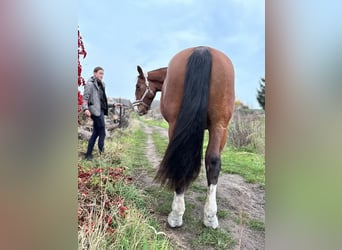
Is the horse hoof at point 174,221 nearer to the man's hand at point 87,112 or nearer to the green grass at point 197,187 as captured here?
the green grass at point 197,187

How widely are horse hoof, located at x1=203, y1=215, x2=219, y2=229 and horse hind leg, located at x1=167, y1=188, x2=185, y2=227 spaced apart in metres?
0.12

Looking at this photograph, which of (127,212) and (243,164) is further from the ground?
(243,164)

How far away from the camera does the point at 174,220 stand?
1.49 m

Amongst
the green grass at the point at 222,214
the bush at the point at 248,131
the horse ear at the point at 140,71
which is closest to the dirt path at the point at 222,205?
the green grass at the point at 222,214

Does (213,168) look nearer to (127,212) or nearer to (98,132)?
(127,212)

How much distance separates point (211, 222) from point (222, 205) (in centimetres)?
10

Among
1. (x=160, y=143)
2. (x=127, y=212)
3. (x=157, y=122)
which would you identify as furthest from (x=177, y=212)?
(x=157, y=122)

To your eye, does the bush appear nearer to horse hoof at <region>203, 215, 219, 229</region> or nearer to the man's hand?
horse hoof at <region>203, 215, 219, 229</region>

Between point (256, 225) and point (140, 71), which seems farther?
point (140, 71)

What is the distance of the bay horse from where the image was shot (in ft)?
4.75

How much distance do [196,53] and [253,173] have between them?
2.12 ft

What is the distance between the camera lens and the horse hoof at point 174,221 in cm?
148

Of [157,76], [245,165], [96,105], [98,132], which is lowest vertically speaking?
[245,165]
